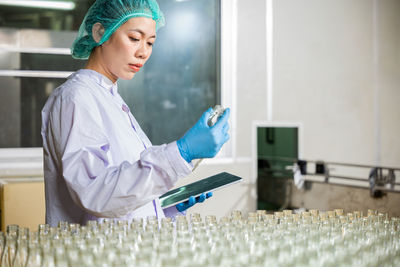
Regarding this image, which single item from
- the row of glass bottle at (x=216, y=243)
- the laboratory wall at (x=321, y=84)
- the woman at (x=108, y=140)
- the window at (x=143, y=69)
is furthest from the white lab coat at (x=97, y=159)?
the laboratory wall at (x=321, y=84)

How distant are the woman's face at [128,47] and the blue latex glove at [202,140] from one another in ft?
1.25

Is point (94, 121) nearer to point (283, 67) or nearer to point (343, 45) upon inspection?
point (283, 67)

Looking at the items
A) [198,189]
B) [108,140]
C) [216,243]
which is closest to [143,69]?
[198,189]

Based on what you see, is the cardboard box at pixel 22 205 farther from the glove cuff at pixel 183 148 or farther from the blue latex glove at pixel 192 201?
the glove cuff at pixel 183 148

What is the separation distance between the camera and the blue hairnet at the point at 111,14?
4.50 feet

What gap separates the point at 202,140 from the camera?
1120 mm

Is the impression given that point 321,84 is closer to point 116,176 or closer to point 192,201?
point 192,201

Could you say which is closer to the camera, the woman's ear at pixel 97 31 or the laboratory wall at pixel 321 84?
the woman's ear at pixel 97 31

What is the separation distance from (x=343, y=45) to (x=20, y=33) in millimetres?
2843

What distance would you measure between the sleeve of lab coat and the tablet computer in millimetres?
306

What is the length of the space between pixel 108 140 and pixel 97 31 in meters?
0.41

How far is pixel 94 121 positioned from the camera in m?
1.17

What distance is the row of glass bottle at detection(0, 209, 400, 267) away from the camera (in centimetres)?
70

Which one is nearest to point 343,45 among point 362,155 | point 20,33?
Answer: point 362,155
